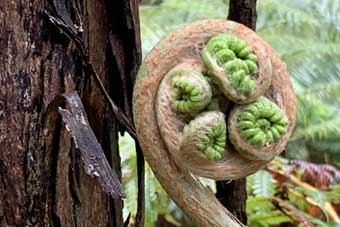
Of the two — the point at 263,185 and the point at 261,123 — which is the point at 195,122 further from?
the point at 263,185

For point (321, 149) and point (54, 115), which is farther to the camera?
point (321, 149)

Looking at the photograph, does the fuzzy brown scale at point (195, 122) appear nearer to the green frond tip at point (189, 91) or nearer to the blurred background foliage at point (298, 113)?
the green frond tip at point (189, 91)

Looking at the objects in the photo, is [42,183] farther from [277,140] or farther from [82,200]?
[277,140]

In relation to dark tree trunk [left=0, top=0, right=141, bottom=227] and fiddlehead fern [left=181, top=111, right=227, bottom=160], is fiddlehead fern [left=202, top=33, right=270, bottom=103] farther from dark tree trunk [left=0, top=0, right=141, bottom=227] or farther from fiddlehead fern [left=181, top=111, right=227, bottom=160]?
dark tree trunk [left=0, top=0, right=141, bottom=227]

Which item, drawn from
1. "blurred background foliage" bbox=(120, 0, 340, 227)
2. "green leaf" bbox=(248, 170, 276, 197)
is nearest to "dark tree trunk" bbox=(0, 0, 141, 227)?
"blurred background foliage" bbox=(120, 0, 340, 227)

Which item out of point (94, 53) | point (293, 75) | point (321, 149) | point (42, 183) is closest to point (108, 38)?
point (94, 53)

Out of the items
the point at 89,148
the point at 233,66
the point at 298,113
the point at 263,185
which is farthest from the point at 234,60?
the point at 298,113

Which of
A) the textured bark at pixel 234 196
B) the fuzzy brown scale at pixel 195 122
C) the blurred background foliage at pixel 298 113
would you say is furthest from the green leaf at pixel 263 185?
the fuzzy brown scale at pixel 195 122

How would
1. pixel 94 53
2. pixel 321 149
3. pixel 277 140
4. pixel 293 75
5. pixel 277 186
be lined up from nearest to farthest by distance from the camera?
pixel 277 140 → pixel 94 53 → pixel 277 186 → pixel 293 75 → pixel 321 149

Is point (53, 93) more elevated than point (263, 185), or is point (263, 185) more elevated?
point (53, 93)
